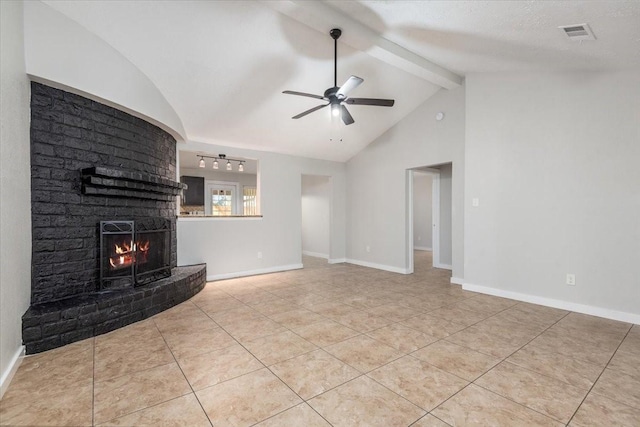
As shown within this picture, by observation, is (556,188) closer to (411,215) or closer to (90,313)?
(411,215)

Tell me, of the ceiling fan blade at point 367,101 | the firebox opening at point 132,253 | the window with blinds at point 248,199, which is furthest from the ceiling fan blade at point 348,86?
the window with blinds at point 248,199

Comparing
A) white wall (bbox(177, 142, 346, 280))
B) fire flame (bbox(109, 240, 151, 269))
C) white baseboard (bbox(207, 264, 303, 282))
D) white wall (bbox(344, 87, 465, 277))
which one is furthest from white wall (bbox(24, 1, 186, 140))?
white wall (bbox(344, 87, 465, 277))

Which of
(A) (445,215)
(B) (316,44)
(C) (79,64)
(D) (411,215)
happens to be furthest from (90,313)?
(A) (445,215)

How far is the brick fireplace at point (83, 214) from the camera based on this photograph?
2541 millimetres

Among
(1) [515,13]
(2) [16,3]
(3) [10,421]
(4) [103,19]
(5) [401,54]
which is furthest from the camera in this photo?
(5) [401,54]

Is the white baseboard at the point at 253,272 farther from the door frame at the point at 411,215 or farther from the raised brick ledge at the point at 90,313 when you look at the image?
the door frame at the point at 411,215

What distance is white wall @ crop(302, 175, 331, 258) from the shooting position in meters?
7.32

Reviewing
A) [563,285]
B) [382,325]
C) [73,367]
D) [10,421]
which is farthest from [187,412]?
[563,285]

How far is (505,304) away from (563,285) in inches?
26.4

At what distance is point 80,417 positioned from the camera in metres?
1.64

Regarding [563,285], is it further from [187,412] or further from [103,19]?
[103,19]

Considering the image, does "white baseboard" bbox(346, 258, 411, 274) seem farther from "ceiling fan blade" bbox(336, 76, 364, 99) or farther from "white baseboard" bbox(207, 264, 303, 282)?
"ceiling fan blade" bbox(336, 76, 364, 99)

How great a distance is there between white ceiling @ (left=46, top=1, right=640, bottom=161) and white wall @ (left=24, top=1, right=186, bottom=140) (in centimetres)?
11

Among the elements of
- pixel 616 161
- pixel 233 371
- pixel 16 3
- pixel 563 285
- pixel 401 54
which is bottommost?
pixel 233 371
